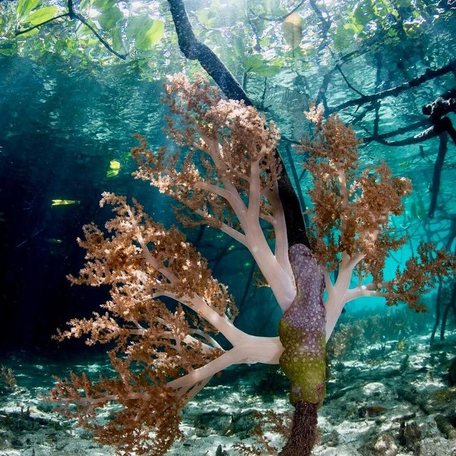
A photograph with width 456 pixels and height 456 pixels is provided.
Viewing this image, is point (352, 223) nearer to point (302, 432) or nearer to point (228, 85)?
point (302, 432)

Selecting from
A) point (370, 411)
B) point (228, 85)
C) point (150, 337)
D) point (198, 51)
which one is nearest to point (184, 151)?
point (198, 51)

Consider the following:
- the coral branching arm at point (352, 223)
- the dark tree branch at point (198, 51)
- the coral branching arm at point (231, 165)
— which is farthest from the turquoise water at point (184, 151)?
the dark tree branch at point (198, 51)

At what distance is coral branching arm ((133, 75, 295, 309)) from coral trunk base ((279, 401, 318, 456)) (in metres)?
0.75

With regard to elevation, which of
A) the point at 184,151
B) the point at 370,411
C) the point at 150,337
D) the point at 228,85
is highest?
the point at 184,151

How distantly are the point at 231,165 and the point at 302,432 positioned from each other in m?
2.04

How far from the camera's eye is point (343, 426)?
5484 mm

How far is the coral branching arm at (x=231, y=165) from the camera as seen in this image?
303 cm

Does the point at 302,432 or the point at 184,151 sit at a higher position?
the point at 184,151

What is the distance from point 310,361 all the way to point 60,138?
53.3 ft

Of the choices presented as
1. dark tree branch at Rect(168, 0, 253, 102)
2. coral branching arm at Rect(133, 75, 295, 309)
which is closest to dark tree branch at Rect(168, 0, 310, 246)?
dark tree branch at Rect(168, 0, 253, 102)

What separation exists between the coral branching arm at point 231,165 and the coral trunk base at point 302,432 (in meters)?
0.75

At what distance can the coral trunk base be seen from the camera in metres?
2.56

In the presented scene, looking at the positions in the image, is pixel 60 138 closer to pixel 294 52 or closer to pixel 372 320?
pixel 294 52

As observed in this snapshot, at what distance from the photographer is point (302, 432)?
2592mm
